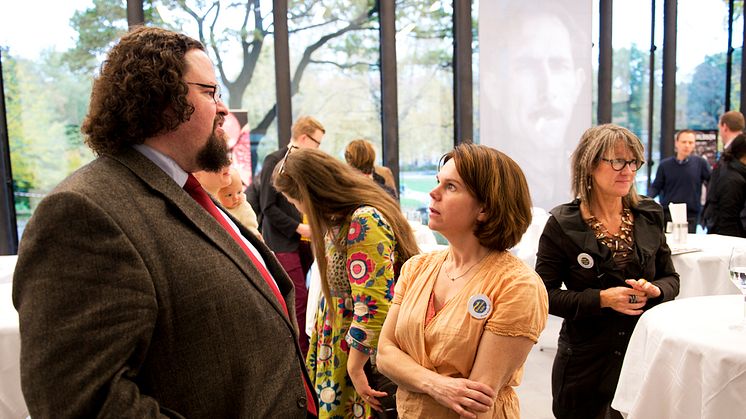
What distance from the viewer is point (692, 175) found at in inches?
244

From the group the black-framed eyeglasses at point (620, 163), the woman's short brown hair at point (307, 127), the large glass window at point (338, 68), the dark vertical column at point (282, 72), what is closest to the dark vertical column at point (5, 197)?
the dark vertical column at point (282, 72)

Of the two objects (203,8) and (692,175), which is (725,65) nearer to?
(692,175)

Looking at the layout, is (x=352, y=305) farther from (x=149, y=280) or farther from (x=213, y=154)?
(x=149, y=280)

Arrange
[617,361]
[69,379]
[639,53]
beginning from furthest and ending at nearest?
[639,53] < [617,361] < [69,379]

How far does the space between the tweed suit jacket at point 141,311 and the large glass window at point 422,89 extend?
217 inches

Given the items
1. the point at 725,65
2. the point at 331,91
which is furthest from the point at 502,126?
the point at 725,65

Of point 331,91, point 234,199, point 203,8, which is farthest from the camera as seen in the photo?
point 331,91

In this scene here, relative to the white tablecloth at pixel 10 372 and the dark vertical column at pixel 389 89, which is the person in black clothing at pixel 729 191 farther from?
the white tablecloth at pixel 10 372

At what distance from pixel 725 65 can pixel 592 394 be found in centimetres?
718

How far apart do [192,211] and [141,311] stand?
240 mm

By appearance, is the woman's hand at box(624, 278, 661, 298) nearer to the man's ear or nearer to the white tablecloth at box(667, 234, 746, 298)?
the man's ear

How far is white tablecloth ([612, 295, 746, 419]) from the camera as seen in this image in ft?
5.87

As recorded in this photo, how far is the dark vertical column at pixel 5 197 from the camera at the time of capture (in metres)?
5.32

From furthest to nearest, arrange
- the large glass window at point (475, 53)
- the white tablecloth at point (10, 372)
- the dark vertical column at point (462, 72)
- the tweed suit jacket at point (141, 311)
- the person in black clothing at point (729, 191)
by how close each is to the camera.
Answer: the large glass window at point (475, 53)
the dark vertical column at point (462, 72)
the person in black clothing at point (729, 191)
the white tablecloth at point (10, 372)
the tweed suit jacket at point (141, 311)
